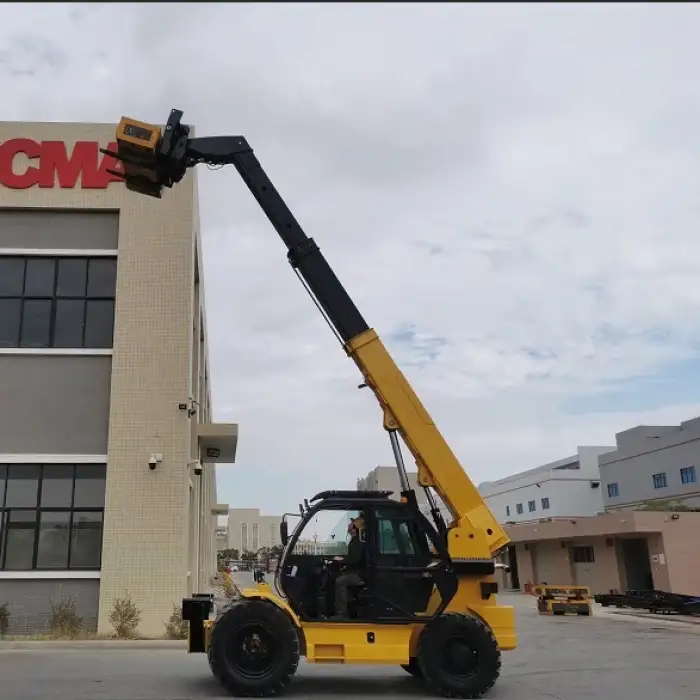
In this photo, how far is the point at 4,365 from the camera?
54.6ft

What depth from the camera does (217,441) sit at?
2016 centimetres

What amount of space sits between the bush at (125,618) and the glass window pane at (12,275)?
7.48 meters

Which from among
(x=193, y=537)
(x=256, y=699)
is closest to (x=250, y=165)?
(x=256, y=699)

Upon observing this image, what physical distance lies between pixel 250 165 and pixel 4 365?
9.48 m

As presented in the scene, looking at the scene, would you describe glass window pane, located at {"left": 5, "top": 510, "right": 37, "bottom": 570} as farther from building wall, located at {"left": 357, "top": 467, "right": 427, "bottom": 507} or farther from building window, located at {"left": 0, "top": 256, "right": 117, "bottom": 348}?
building wall, located at {"left": 357, "top": 467, "right": 427, "bottom": 507}

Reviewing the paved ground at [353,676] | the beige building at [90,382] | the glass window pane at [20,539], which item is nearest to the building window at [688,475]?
the paved ground at [353,676]

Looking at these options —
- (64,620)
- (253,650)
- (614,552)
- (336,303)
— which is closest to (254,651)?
(253,650)

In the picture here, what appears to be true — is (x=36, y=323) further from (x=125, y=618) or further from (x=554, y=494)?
(x=554, y=494)

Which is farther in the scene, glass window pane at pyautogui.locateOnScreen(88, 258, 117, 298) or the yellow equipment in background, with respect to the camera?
the yellow equipment in background

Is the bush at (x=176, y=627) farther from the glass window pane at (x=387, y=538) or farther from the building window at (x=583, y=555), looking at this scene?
the building window at (x=583, y=555)

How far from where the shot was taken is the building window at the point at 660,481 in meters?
53.2

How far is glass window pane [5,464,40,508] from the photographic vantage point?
15789 millimetres

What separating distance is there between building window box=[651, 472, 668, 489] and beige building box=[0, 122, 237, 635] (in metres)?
44.1

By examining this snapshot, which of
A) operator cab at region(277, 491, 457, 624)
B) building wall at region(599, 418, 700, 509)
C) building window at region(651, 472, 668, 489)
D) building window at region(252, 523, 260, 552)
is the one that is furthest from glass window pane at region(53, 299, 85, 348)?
building window at region(252, 523, 260, 552)
